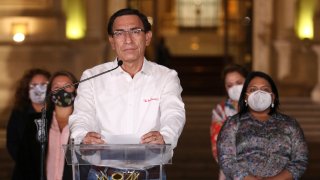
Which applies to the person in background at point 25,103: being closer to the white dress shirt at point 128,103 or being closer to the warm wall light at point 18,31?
the white dress shirt at point 128,103

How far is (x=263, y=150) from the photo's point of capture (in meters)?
5.83

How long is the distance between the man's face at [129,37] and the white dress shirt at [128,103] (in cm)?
10

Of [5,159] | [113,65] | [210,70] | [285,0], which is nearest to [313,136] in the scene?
[285,0]

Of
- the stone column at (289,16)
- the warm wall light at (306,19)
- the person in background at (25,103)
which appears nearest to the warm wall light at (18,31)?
the stone column at (289,16)

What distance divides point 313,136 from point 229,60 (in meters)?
5.00

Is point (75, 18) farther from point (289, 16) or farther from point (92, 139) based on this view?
point (92, 139)

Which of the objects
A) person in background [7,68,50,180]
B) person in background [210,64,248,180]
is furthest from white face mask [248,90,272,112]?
person in background [7,68,50,180]

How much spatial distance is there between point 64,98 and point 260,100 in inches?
55.3

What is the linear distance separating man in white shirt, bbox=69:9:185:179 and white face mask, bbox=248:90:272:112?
1699 millimetres

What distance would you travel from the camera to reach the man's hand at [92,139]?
3.90 m

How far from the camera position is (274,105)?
600 centimetres

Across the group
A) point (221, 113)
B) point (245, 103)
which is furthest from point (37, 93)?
point (245, 103)

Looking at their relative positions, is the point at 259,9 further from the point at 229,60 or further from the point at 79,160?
the point at 79,160

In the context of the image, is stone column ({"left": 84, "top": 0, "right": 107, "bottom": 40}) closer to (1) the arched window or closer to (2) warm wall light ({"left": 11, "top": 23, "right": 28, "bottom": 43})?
(2) warm wall light ({"left": 11, "top": 23, "right": 28, "bottom": 43})
